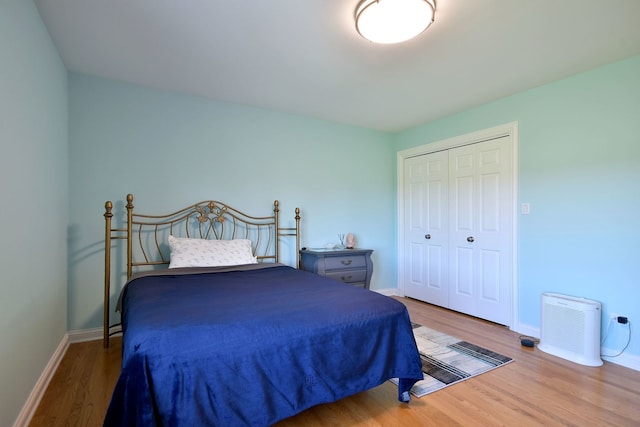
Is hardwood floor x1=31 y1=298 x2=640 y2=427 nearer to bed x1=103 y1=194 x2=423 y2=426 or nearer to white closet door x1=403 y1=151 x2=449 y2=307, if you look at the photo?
bed x1=103 y1=194 x2=423 y2=426

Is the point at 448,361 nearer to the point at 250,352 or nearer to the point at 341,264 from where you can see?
the point at 341,264

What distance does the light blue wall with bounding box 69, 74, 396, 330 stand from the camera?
8.75 ft

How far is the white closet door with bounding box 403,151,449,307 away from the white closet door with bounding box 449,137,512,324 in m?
0.11

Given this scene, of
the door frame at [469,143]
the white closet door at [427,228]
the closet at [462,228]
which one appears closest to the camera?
the door frame at [469,143]

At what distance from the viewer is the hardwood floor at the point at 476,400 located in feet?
5.42

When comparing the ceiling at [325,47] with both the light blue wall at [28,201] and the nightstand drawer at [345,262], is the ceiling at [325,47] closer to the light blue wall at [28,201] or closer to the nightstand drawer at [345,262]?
the light blue wall at [28,201]

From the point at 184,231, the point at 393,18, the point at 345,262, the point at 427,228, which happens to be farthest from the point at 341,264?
the point at 393,18

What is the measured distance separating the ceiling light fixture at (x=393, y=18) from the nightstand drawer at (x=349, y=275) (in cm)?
229

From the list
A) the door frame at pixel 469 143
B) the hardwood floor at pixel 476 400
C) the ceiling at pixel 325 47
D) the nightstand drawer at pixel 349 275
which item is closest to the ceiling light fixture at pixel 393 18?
the ceiling at pixel 325 47

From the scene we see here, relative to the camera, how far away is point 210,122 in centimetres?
319

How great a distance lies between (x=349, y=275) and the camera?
3486 millimetres

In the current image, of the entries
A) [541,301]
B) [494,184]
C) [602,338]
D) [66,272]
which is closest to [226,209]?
[66,272]

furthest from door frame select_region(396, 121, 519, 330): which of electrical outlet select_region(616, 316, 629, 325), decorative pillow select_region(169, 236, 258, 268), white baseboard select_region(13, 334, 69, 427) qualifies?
white baseboard select_region(13, 334, 69, 427)

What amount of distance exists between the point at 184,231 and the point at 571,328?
135 inches
